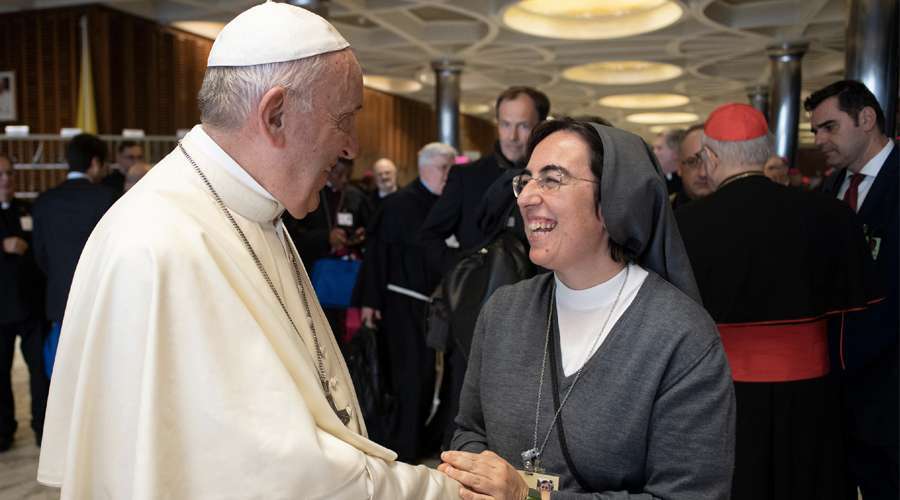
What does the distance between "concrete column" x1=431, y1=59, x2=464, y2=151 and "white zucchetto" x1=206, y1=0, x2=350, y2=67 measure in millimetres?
11690

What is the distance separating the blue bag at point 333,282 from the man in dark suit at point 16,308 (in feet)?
6.64

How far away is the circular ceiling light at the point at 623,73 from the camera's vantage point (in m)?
15.8

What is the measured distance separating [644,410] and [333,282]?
3596mm

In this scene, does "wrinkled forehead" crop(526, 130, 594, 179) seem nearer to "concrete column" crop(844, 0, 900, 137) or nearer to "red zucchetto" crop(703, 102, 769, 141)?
"red zucchetto" crop(703, 102, 769, 141)

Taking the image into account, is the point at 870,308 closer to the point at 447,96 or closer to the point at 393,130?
the point at 447,96

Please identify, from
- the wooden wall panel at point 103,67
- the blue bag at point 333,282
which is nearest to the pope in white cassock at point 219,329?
the blue bag at point 333,282

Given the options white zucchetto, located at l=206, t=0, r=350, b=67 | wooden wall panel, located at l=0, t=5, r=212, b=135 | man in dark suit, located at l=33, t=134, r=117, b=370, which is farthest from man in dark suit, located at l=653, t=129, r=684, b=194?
wooden wall panel, located at l=0, t=5, r=212, b=135

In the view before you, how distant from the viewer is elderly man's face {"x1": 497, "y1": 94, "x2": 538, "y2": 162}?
354cm

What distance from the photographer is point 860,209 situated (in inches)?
131

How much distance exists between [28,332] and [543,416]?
15.6 ft

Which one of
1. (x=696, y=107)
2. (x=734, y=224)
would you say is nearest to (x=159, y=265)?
(x=734, y=224)

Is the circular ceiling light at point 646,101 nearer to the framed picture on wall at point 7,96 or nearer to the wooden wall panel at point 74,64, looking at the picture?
the wooden wall panel at point 74,64

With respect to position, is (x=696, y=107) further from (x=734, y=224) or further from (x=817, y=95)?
(x=734, y=224)

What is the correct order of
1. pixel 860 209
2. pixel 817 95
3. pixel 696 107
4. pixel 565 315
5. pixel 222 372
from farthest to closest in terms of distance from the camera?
pixel 696 107, pixel 817 95, pixel 860 209, pixel 565 315, pixel 222 372
